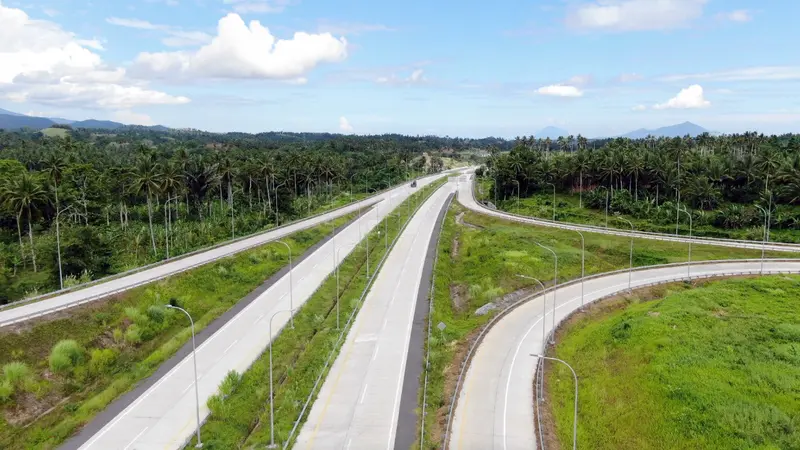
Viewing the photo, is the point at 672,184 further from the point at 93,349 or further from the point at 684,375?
the point at 93,349

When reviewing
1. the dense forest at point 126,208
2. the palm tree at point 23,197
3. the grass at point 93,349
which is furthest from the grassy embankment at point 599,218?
the palm tree at point 23,197

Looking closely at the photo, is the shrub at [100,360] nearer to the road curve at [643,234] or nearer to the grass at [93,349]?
the grass at [93,349]

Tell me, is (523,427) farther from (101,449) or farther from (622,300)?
(622,300)

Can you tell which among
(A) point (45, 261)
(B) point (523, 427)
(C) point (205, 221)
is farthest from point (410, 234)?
(B) point (523, 427)

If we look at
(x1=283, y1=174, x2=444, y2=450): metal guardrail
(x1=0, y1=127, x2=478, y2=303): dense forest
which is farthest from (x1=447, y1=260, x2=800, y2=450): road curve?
(x1=0, y1=127, x2=478, y2=303): dense forest

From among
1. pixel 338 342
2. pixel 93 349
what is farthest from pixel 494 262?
pixel 93 349
